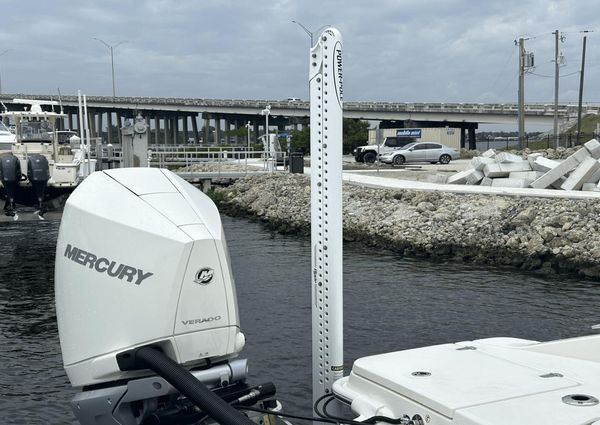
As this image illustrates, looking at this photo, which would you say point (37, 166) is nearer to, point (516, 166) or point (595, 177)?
point (516, 166)

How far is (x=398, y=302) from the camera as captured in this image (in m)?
12.3

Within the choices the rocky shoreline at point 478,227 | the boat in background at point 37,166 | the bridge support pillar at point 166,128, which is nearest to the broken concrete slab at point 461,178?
the rocky shoreline at point 478,227

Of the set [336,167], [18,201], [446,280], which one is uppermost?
[336,167]

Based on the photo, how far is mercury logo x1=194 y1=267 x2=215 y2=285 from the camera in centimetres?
321

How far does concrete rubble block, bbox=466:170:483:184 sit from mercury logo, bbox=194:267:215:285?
67.4 ft

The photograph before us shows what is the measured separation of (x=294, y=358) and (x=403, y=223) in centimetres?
1111

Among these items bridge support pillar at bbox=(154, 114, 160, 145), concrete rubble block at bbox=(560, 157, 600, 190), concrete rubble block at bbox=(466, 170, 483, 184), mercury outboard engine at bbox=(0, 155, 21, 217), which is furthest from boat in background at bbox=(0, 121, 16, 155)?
bridge support pillar at bbox=(154, 114, 160, 145)

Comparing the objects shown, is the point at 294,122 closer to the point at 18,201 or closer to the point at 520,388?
the point at 18,201

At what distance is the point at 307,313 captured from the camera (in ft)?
37.6


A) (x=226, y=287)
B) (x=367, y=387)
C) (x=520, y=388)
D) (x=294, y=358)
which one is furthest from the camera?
(x=294, y=358)

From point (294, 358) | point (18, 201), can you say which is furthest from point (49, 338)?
point (18, 201)

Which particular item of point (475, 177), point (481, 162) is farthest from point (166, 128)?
point (475, 177)

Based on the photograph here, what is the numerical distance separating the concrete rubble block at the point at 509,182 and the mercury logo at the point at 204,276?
19417 millimetres

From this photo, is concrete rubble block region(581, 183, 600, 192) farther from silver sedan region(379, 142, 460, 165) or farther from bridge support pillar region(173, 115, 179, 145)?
bridge support pillar region(173, 115, 179, 145)
